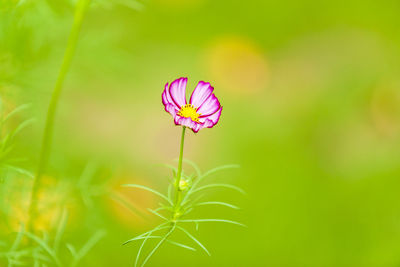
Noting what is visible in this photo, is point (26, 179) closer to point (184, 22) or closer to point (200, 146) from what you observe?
point (200, 146)

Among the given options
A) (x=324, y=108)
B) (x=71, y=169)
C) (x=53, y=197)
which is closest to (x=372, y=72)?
(x=324, y=108)

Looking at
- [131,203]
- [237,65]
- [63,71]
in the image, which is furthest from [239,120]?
[63,71]

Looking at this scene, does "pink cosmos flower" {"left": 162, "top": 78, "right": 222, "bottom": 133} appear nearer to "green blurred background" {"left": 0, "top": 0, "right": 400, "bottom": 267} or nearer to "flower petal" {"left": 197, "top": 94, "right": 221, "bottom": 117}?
"flower petal" {"left": 197, "top": 94, "right": 221, "bottom": 117}

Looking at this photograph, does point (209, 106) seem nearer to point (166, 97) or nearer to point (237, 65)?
point (166, 97)

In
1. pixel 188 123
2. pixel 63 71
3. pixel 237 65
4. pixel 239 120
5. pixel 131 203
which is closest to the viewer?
pixel 188 123

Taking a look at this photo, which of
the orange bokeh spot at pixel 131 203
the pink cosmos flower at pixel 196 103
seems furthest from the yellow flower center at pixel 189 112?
the orange bokeh spot at pixel 131 203

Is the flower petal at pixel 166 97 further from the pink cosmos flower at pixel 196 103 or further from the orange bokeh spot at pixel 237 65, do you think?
the orange bokeh spot at pixel 237 65

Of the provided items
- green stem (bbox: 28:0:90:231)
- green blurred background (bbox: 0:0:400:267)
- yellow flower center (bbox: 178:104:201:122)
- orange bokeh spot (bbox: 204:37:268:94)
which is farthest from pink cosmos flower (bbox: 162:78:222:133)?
orange bokeh spot (bbox: 204:37:268:94)
